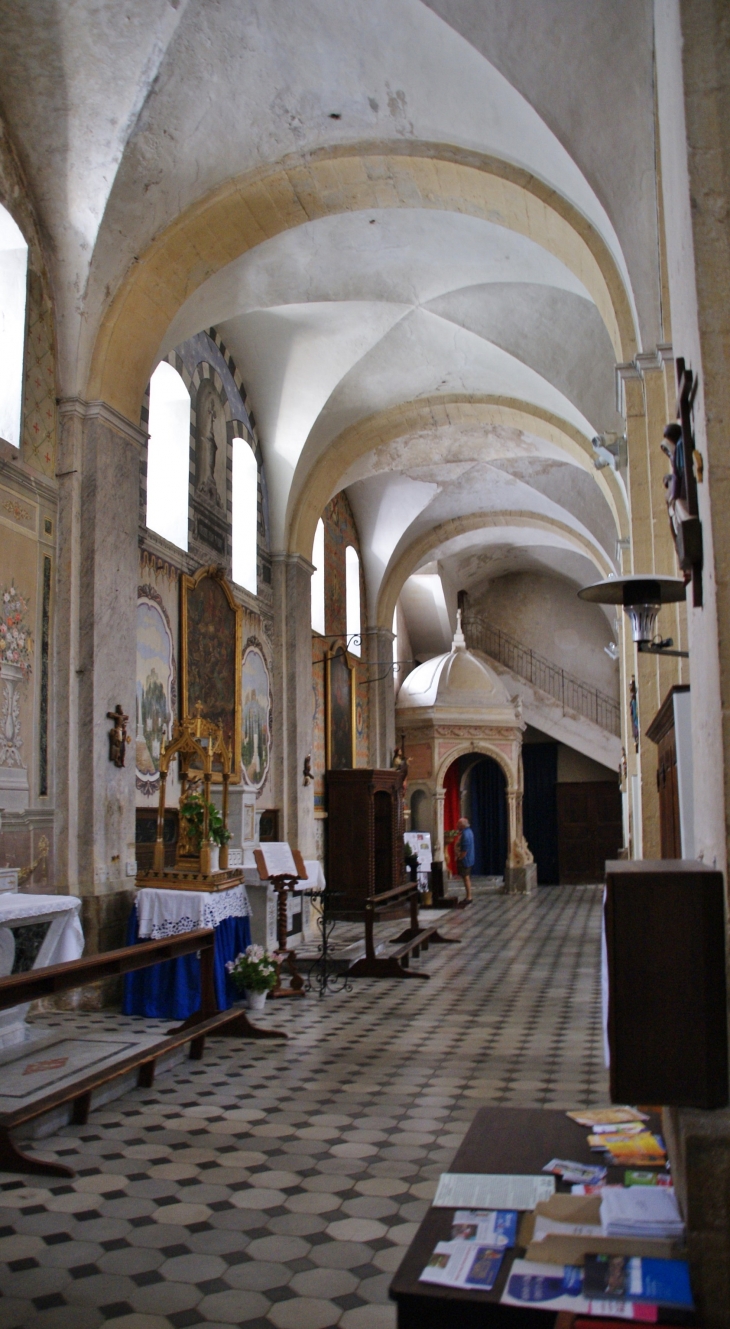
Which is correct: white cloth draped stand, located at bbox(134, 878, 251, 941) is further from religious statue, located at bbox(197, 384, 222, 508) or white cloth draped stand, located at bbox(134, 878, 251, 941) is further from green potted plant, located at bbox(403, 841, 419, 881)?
green potted plant, located at bbox(403, 841, 419, 881)

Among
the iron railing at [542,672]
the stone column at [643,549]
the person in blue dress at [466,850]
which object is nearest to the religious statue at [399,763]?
the person in blue dress at [466,850]

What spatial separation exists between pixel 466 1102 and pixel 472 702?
1626cm

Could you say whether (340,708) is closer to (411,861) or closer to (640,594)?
(411,861)

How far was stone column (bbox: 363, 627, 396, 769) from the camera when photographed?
1895 cm

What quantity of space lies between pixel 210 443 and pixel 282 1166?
8687 mm

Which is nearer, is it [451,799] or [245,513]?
[245,513]

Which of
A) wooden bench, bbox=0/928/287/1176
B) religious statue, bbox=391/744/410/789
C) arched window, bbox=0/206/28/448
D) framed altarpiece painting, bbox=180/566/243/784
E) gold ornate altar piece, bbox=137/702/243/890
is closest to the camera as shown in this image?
wooden bench, bbox=0/928/287/1176

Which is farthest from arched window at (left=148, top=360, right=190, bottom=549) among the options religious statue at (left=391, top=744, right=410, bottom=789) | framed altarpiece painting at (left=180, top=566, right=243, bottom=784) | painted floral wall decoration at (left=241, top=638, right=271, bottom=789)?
religious statue at (left=391, top=744, right=410, bottom=789)

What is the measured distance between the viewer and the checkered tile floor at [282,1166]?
348 cm

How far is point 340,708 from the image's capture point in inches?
674

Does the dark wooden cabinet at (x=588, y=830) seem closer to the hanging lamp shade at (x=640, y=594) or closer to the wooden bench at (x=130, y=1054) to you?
the wooden bench at (x=130, y=1054)

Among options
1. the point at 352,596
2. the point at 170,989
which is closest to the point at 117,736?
the point at 170,989

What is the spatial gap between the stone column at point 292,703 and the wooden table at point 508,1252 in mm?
9991

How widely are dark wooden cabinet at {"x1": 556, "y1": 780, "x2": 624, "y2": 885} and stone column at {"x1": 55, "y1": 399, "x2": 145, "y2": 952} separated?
1811 cm
